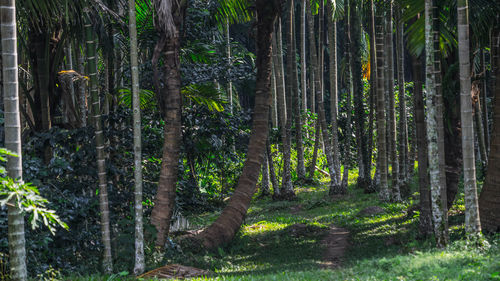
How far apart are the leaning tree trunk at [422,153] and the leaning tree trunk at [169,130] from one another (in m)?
4.91

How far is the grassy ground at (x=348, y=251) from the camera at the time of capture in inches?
308

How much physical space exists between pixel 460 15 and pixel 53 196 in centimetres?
742

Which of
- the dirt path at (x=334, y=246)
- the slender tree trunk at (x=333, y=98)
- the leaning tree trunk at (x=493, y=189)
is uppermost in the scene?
the slender tree trunk at (x=333, y=98)

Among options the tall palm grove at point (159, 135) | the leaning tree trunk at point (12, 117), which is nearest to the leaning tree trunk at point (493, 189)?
the tall palm grove at point (159, 135)

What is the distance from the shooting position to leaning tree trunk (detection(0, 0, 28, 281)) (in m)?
6.74

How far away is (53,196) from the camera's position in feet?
31.0

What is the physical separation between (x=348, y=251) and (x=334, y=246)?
0.71m

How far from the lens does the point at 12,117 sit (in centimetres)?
679

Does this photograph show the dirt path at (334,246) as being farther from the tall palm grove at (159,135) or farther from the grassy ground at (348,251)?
the tall palm grove at (159,135)

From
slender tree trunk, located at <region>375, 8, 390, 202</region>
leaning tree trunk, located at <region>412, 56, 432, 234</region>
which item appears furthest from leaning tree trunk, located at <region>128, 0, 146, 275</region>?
slender tree trunk, located at <region>375, 8, 390, 202</region>

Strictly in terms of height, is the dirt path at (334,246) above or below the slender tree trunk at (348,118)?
below

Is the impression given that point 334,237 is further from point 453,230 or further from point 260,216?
point 260,216

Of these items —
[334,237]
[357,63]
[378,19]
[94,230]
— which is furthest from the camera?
[357,63]

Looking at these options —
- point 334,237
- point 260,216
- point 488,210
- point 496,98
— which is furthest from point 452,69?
point 260,216
